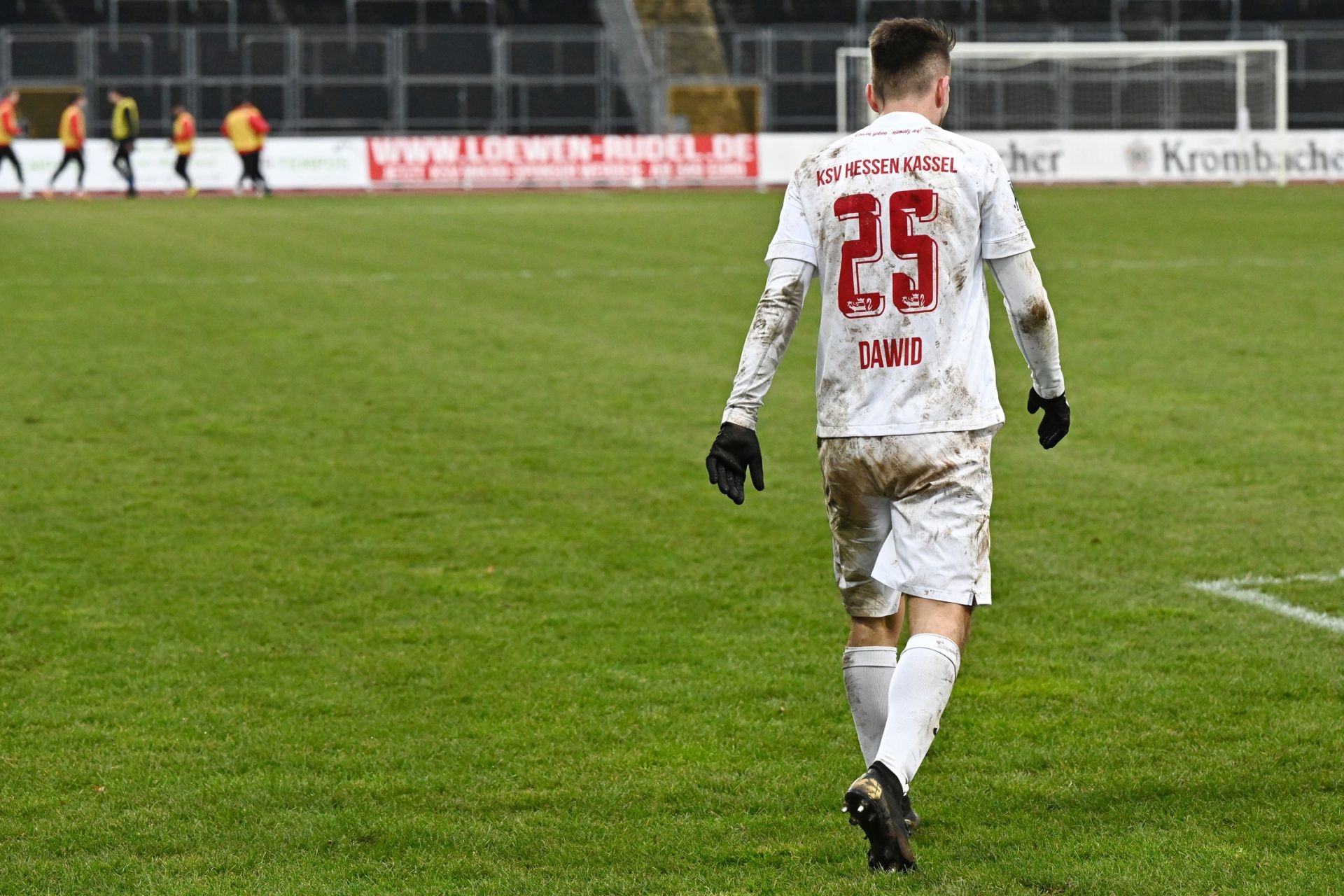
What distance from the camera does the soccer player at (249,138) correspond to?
111ft

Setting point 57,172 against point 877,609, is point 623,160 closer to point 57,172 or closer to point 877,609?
point 57,172

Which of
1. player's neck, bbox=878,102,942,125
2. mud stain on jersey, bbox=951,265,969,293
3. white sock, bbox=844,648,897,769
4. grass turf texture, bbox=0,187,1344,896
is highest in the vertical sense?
player's neck, bbox=878,102,942,125

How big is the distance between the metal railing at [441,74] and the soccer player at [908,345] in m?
36.4

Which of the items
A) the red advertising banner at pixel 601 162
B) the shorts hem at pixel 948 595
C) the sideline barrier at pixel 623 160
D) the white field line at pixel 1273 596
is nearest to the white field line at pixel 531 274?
the white field line at pixel 1273 596

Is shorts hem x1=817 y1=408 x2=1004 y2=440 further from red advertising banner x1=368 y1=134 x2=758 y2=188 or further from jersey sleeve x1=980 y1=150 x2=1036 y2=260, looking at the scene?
red advertising banner x1=368 y1=134 x2=758 y2=188

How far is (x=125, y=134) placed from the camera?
34.2m

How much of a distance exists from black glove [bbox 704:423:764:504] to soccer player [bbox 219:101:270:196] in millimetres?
31126

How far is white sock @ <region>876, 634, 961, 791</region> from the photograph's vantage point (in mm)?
3820

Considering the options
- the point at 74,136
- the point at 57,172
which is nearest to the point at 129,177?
the point at 57,172

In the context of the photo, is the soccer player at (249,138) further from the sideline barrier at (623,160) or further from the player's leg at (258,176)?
the sideline barrier at (623,160)

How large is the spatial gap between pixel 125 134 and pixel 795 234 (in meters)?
32.5

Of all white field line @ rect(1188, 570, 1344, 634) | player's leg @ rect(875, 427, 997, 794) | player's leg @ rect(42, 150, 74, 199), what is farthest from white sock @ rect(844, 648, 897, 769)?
player's leg @ rect(42, 150, 74, 199)

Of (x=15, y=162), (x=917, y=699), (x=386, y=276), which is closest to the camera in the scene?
(x=917, y=699)

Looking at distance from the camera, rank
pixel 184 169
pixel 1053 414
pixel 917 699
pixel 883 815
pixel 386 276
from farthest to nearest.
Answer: pixel 184 169, pixel 386 276, pixel 1053 414, pixel 917 699, pixel 883 815
